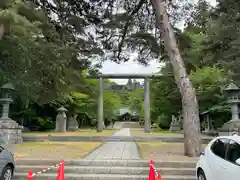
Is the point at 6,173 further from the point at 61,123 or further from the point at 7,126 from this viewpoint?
the point at 61,123

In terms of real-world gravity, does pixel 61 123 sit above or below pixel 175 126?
above

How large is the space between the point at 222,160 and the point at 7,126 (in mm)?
12816

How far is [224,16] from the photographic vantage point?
1422 cm

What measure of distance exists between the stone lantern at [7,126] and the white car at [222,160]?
1173 cm

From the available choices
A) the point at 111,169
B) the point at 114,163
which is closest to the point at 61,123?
the point at 114,163

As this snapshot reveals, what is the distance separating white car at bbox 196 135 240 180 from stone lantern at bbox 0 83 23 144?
11.7 meters

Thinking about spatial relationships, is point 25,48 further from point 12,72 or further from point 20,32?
point 12,72

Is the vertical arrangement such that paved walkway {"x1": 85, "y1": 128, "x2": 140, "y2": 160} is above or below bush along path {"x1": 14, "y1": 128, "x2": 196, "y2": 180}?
above

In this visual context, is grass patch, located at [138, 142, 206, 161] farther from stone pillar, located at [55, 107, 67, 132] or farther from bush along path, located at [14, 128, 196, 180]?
stone pillar, located at [55, 107, 67, 132]

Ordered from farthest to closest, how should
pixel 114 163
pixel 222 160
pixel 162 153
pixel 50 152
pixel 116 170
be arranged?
pixel 50 152
pixel 162 153
pixel 114 163
pixel 116 170
pixel 222 160

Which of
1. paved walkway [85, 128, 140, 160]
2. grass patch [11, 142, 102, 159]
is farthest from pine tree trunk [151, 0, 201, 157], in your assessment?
grass patch [11, 142, 102, 159]

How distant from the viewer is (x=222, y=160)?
5383 mm

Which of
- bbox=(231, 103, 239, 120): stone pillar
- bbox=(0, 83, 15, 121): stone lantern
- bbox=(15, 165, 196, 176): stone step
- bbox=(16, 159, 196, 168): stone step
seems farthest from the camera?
bbox=(0, 83, 15, 121): stone lantern

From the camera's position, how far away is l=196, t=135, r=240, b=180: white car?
4.95 meters
